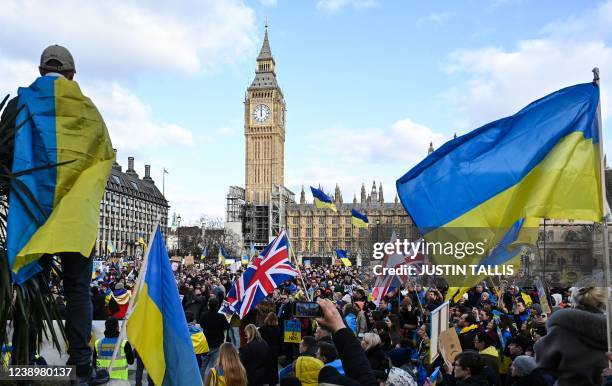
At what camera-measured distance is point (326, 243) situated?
115 m

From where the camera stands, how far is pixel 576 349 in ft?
7.46

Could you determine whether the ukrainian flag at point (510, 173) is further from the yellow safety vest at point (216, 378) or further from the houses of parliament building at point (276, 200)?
the houses of parliament building at point (276, 200)

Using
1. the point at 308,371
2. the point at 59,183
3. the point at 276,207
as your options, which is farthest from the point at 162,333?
the point at 276,207

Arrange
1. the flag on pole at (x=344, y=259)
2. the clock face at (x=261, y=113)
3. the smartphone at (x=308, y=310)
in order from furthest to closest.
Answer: the clock face at (x=261, y=113)
the flag on pole at (x=344, y=259)
the smartphone at (x=308, y=310)

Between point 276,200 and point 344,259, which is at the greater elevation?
point 276,200

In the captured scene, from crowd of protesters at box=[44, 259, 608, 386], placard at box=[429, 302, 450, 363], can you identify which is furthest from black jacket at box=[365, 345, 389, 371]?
placard at box=[429, 302, 450, 363]

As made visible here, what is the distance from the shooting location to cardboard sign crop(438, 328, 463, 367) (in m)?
5.86

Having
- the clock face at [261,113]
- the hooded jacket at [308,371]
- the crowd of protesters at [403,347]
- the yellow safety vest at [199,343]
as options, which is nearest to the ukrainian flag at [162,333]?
the crowd of protesters at [403,347]

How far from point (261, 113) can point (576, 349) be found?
383ft

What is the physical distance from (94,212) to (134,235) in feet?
330

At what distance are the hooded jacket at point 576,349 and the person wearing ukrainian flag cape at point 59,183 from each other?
2.46 m

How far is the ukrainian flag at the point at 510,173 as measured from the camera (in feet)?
17.0

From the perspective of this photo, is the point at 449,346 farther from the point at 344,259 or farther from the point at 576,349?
the point at 344,259

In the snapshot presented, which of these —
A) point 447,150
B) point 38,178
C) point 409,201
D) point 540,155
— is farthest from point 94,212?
point 540,155
